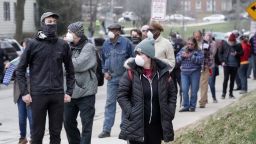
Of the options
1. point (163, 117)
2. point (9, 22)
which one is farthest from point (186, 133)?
point (9, 22)

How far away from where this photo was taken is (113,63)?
1165 cm

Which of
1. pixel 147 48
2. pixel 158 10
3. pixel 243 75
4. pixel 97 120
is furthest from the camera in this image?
pixel 243 75

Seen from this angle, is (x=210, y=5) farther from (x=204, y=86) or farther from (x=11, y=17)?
(x=204, y=86)

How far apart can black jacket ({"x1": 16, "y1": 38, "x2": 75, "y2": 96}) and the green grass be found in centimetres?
218

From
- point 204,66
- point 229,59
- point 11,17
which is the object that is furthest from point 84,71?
point 11,17

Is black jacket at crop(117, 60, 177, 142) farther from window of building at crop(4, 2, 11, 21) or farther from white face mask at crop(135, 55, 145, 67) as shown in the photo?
window of building at crop(4, 2, 11, 21)

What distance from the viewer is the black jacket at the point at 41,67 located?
8.24 metres

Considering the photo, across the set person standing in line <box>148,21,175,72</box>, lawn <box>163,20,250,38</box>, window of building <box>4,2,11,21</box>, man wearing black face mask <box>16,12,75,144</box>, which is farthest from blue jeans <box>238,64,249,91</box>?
lawn <box>163,20,250,38</box>

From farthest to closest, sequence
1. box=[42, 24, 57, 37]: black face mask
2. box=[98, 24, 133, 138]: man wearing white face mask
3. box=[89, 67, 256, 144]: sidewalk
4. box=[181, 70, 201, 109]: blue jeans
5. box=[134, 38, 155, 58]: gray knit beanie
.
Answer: box=[181, 70, 201, 109]: blue jeans < box=[98, 24, 133, 138]: man wearing white face mask < box=[89, 67, 256, 144]: sidewalk < box=[42, 24, 57, 37]: black face mask < box=[134, 38, 155, 58]: gray knit beanie

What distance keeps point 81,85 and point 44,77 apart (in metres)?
1.22

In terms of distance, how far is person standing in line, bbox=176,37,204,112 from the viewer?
15.4m

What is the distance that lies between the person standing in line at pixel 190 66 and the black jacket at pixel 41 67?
7.29 metres

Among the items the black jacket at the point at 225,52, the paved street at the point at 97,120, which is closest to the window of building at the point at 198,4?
the paved street at the point at 97,120

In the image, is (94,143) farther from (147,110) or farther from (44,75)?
(147,110)
